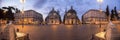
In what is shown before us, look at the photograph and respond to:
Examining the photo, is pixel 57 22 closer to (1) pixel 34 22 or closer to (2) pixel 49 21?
(2) pixel 49 21

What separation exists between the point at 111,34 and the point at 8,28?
4981 mm

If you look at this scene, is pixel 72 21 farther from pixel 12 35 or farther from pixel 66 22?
pixel 12 35

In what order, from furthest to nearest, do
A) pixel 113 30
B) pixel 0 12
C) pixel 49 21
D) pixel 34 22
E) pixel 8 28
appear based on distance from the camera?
pixel 49 21
pixel 34 22
pixel 0 12
pixel 8 28
pixel 113 30

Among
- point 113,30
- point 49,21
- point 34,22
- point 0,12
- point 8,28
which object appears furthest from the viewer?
point 49,21

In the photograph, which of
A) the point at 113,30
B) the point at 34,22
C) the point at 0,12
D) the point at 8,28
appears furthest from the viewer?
the point at 34,22

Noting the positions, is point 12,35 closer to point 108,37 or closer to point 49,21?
point 108,37

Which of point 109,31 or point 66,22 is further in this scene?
point 66,22

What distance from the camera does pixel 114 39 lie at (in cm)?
1936

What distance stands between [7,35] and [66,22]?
120 metres

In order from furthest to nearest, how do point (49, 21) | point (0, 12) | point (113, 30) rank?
1. point (49, 21)
2. point (0, 12)
3. point (113, 30)

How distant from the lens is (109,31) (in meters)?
19.3

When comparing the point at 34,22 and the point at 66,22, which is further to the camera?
the point at 66,22

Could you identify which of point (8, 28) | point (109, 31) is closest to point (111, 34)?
point (109, 31)

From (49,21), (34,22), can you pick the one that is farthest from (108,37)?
(49,21)
